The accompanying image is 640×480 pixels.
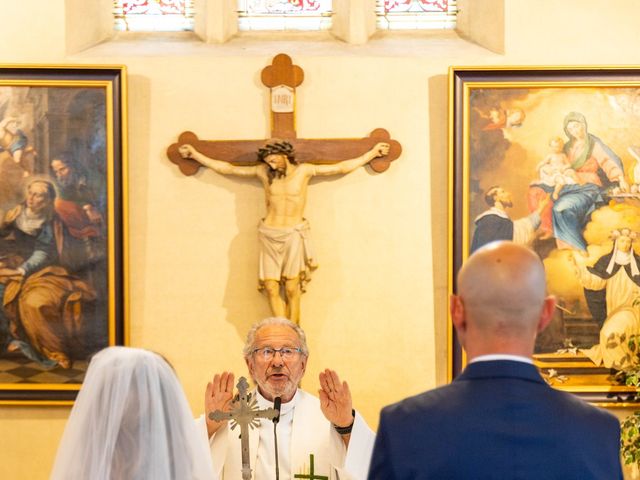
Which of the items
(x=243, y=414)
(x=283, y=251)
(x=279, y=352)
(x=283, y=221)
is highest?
(x=283, y=221)

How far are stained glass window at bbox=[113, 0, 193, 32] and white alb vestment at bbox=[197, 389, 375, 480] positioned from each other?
4.05 meters

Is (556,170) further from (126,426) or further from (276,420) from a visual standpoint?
(126,426)

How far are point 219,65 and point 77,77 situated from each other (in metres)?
1.02

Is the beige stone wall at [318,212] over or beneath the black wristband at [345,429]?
over

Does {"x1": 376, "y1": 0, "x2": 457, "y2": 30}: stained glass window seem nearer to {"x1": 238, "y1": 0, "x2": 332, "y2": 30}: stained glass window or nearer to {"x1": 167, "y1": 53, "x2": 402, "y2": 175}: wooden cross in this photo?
{"x1": 238, "y1": 0, "x2": 332, "y2": 30}: stained glass window

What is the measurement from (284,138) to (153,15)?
5.24 feet

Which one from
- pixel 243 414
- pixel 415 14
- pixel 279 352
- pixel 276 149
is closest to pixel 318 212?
pixel 276 149

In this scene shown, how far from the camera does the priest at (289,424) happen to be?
520 cm

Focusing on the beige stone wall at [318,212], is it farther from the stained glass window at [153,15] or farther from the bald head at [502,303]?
the bald head at [502,303]

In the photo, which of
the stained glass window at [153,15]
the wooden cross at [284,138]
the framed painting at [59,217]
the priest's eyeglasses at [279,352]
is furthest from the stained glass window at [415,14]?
the priest's eyeglasses at [279,352]

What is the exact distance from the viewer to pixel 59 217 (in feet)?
26.5

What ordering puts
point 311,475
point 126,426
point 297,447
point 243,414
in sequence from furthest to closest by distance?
point 297,447 < point 311,475 < point 243,414 < point 126,426

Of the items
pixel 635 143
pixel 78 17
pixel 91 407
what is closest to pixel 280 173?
pixel 78 17

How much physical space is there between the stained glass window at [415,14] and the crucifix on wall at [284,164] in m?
1.04
